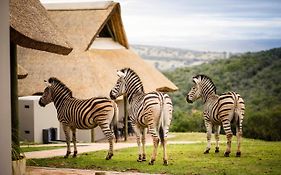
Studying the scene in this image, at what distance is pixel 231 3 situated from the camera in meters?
8.91

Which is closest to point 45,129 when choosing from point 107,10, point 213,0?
point 107,10

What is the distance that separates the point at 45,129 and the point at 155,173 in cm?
354

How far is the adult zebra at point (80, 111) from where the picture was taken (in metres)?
8.89

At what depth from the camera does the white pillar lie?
291 inches

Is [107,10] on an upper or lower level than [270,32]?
upper

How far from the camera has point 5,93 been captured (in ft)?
24.5

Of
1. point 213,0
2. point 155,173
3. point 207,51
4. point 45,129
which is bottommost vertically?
point 155,173

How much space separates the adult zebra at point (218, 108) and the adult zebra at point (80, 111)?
4.17 feet

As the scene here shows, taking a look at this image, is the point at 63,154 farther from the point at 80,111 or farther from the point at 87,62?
the point at 87,62

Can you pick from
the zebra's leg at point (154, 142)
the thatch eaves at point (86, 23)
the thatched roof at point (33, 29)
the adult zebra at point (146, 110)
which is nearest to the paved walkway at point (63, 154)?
the zebra's leg at point (154, 142)

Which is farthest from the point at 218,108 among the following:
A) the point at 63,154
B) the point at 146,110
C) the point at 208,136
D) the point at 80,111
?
the point at 63,154

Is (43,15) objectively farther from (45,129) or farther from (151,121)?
(45,129)

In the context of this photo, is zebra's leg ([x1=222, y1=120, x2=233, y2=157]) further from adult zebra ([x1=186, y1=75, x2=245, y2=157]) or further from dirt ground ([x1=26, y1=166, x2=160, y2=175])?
A: dirt ground ([x1=26, y1=166, x2=160, y2=175])

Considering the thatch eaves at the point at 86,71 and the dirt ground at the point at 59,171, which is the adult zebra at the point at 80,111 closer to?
the dirt ground at the point at 59,171
